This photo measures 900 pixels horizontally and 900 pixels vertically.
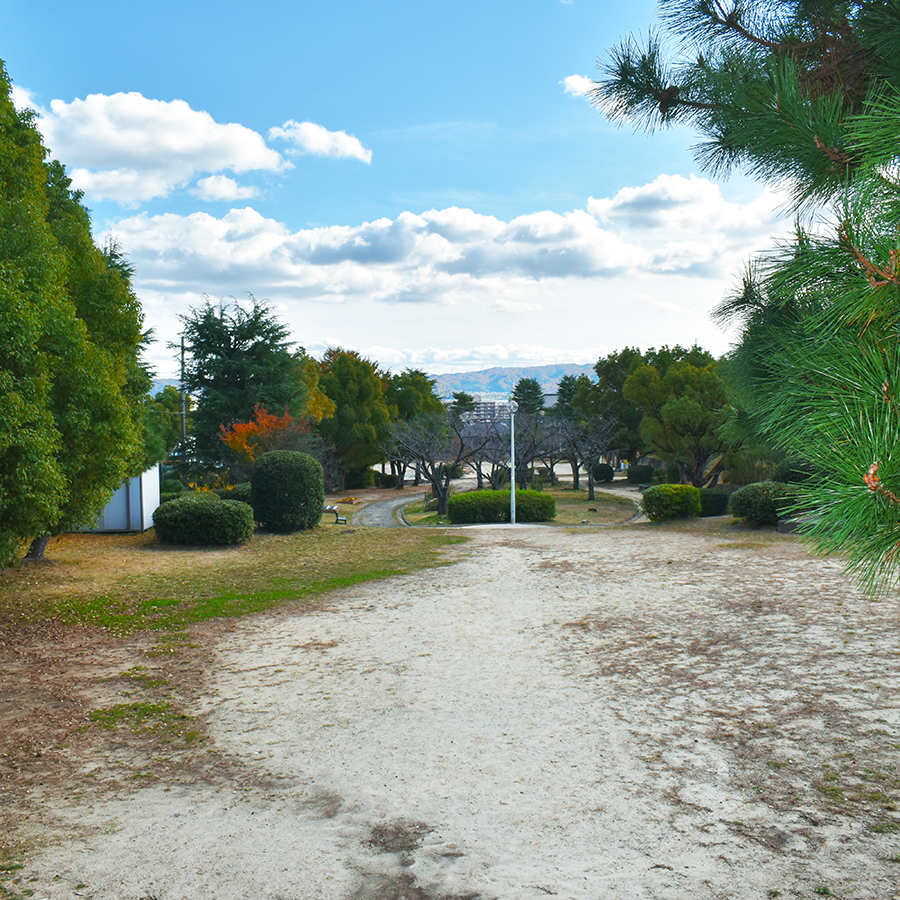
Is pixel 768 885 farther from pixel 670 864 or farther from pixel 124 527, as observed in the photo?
pixel 124 527

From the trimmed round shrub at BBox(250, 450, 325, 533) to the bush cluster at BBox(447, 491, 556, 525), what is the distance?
5.18 metres

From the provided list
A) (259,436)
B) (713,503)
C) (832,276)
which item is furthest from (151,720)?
(259,436)

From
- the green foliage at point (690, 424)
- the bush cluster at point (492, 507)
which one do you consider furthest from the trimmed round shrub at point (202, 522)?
the green foliage at point (690, 424)

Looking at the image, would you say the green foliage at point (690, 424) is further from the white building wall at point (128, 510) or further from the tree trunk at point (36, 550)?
the tree trunk at point (36, 550)

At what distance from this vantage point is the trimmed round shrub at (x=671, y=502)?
1695cm

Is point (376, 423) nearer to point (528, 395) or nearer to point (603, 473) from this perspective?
point (603, 473)

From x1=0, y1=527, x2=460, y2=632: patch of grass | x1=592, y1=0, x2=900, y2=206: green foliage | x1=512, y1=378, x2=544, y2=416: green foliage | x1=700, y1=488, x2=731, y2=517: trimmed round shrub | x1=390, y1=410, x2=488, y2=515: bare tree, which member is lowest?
x1=0, y1=527, x2=460, y2=632: patch of grass

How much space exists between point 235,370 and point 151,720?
26.3 metres

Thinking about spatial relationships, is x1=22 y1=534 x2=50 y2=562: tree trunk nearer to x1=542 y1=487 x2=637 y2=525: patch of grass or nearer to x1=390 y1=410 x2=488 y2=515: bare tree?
x1=542 y1=487 x2=637 y2=525: patch of grass

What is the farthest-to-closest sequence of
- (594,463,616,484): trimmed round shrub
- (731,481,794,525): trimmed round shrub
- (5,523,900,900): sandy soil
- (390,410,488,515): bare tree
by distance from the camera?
(594,463,616,484): trimmed round shrub < (390,410,488,515): bare tree < (731,481,794,525): trimmed round shrub < (5,523,900,900): sandy soil

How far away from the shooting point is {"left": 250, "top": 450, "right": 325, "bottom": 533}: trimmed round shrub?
14336 mm

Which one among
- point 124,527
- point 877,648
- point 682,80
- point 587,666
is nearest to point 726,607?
point 877,648

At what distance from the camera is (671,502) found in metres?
16.9

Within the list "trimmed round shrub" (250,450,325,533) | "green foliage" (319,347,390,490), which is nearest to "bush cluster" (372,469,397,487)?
"green foliage" (319,347,390,490)
